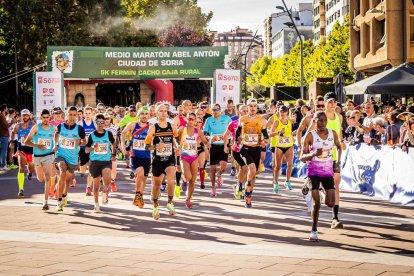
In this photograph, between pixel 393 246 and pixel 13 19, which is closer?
pixel 393 246

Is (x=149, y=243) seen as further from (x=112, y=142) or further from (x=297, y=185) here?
(x=297, y=185)

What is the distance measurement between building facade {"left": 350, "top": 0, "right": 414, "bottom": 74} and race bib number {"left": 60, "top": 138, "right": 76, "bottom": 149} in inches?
1085

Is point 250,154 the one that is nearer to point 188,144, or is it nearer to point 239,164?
point 239,164

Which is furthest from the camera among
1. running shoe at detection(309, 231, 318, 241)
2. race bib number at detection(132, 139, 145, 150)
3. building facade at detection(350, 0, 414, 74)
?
building facade at detection(350, 0, 414, 74)

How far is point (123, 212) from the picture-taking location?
1374 cm

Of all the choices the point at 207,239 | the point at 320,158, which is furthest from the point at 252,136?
the point at 207,239

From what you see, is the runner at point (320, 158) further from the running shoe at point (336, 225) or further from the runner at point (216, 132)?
the runner at point (216, 132)

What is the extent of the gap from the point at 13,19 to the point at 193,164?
3897cm

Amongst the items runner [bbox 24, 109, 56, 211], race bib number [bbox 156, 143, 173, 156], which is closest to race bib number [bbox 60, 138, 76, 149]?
runner [bbox 24, 109, 56, 211]

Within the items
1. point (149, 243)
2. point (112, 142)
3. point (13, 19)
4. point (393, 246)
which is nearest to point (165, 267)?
point (149, 243)

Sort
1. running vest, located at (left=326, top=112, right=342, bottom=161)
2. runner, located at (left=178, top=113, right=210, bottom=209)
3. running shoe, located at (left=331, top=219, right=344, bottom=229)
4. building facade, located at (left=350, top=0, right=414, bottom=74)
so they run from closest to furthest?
running shoe, located at (left=331, top=219, right=344, bottom=229) < running vest, located at (left=326, top=112, right=342, bottom=161) < runner, located at (left=178, top=113, right=210, bottom=209) < building facade, located at (left=350, top=0, right=414, bottom=74)

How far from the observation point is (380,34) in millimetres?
44344

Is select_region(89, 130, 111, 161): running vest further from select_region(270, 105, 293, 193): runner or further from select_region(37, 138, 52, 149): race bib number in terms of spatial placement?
select_region(270, 105, 293, 193): runner

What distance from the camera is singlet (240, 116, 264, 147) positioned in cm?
1452
